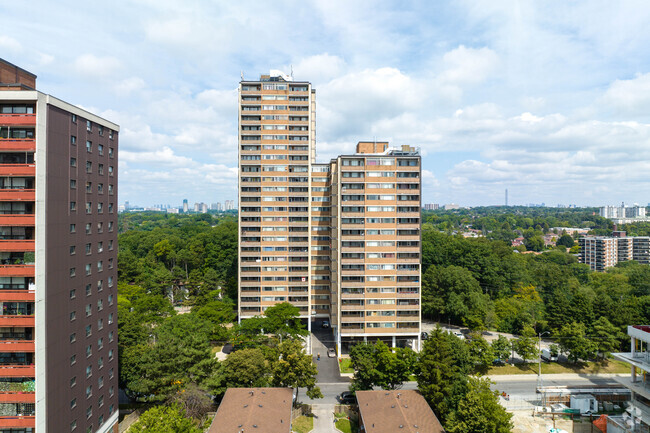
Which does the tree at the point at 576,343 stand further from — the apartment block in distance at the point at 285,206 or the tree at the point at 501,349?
the apartment block in distance at the point at 285,206

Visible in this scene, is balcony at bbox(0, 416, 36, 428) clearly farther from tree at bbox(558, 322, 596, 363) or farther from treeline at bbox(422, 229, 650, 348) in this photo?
tree at bbox(558, 322, 596, 363)

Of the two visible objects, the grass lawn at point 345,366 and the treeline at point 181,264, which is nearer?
the grass lawn at point 345,366

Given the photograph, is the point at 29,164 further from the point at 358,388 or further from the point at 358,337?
the point at 358,337

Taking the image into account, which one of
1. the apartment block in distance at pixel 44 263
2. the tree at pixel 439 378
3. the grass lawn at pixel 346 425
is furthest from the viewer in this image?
the grass lawn at pixel 346 425

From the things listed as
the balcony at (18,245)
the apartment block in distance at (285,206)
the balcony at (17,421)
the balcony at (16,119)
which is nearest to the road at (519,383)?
the apartment block in distance at (285,206)

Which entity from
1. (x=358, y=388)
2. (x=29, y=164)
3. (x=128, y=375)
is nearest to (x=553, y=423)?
(x=358, y=388)

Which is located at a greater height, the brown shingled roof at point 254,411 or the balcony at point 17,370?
the balcony at point 17,370
